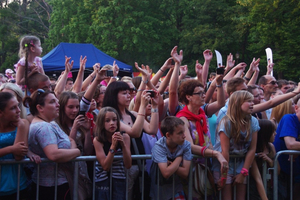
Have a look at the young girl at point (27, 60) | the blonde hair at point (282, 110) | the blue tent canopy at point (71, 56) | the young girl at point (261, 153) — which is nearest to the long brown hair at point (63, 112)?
the young girl at point (27, 60)

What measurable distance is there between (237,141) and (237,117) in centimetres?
28

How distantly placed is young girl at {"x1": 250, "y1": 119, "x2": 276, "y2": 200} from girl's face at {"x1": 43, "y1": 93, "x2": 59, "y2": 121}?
7.73ft

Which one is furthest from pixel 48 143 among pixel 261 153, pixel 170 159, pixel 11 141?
pixel 261 153

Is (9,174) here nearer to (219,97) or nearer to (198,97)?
(198,97)

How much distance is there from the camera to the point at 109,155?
12.0 feet

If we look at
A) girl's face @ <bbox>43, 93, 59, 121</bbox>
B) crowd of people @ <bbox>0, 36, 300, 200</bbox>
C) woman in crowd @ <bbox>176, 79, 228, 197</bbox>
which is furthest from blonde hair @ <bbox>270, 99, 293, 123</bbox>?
girl's face @ <bbox>43, 93, 59, 121</bbox>

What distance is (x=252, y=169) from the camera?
14.2ft

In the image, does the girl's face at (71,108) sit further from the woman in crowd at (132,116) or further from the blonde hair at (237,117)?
the blonde hair at (237,117)

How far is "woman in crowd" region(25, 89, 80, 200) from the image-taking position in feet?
11.6

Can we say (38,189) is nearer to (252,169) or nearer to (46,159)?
(46,159)

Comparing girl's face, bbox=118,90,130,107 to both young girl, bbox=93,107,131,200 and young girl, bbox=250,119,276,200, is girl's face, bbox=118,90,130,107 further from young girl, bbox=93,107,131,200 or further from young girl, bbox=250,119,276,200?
young girl, bbox=250,119,276,200

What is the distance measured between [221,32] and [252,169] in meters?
23.8

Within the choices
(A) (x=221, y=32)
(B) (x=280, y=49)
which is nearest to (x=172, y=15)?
(A) (x=221, y=32)

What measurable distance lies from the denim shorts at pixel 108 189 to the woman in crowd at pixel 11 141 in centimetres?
74
